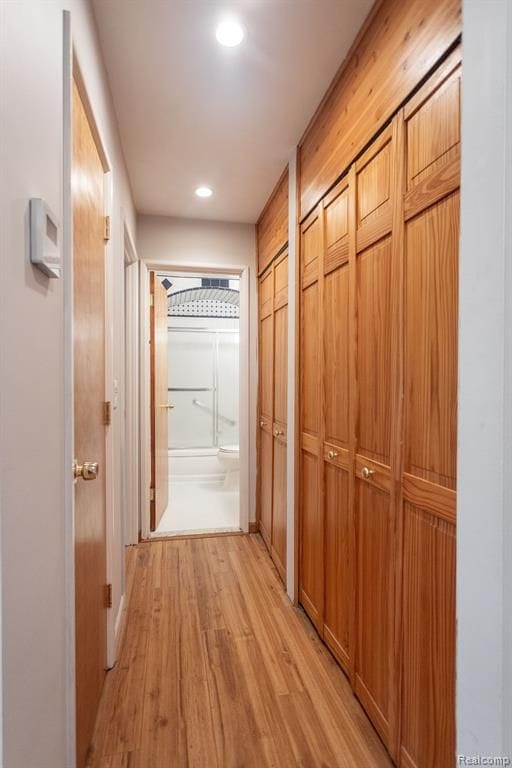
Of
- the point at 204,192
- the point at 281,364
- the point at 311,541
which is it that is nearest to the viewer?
the point at 311,541

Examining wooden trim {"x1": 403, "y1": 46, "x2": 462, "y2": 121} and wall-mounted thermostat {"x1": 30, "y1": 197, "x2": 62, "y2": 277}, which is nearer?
wall-mounted thermostat {"x1": 30, "y1": 197, "x2": 62, "y2": 277}

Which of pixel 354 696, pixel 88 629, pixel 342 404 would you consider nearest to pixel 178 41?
pixel 342 404

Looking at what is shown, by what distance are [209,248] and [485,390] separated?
2.81 metres

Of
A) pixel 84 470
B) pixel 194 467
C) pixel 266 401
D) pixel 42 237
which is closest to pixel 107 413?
pixel 84 470

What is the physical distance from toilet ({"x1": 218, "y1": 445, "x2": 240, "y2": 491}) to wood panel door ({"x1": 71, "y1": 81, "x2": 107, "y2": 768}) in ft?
8.05

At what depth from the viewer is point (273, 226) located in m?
2.69

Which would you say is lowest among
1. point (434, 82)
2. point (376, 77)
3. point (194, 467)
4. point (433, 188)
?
point (194, 467)

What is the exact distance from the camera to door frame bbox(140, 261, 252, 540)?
9.78 ft

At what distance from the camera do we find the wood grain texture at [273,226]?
241 centimetres

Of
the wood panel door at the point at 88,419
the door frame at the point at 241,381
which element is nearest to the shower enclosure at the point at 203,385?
the door frame at the point at 241,381

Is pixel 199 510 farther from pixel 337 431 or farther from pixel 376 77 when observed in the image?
pixel 376 77

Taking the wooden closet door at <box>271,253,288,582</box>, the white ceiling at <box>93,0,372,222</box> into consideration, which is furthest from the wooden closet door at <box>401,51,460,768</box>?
the wooden closet door at <box>271,253,288,582</box>

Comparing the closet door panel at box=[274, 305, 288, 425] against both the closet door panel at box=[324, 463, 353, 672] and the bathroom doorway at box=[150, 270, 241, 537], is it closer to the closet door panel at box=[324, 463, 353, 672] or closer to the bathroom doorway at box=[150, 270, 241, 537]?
the closet door panel at box=[324, 463, 353, 672]

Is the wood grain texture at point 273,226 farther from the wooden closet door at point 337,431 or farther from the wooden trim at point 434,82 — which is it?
the wooden trim at point 434,82
